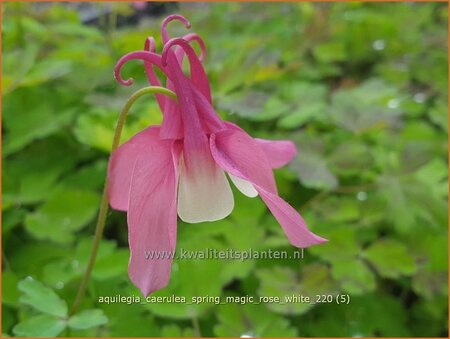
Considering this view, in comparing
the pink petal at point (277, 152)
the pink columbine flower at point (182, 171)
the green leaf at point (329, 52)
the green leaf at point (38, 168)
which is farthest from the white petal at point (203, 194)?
the green leaf at point (329, 52)

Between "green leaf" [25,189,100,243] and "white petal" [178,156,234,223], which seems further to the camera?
"green leaf" [25,189,100,243]

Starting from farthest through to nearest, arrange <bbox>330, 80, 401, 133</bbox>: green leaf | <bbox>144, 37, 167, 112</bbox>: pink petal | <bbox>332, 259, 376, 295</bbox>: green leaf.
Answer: <bbox>330, 80, 401, 133</bbox>: green leaf → <bbox>332, 259, 376, 295</bbox>: green leaf → <bbox>144, 37, 167, 112</bbox>: pink petal

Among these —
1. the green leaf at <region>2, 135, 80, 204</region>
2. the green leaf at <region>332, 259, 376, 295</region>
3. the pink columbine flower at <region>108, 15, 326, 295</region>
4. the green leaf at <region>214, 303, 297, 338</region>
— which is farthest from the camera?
the green leaf at <region>2, 135, 80, 204</region>

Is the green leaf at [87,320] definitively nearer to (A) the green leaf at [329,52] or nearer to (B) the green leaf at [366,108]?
(B) the green leaf at [366,108]

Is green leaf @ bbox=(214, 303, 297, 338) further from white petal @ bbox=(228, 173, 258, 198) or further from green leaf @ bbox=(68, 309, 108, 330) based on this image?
white petal @ bbox=(228, 173, 258, 198)

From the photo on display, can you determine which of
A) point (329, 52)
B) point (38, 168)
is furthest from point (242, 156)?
point (329, 52)

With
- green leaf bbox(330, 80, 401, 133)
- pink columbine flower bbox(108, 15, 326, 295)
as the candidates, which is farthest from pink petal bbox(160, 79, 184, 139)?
green leaf bbox(330, 80, 401, 133)

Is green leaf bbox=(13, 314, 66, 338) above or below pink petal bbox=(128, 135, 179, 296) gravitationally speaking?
below

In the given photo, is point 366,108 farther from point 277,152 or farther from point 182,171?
point 182,171
